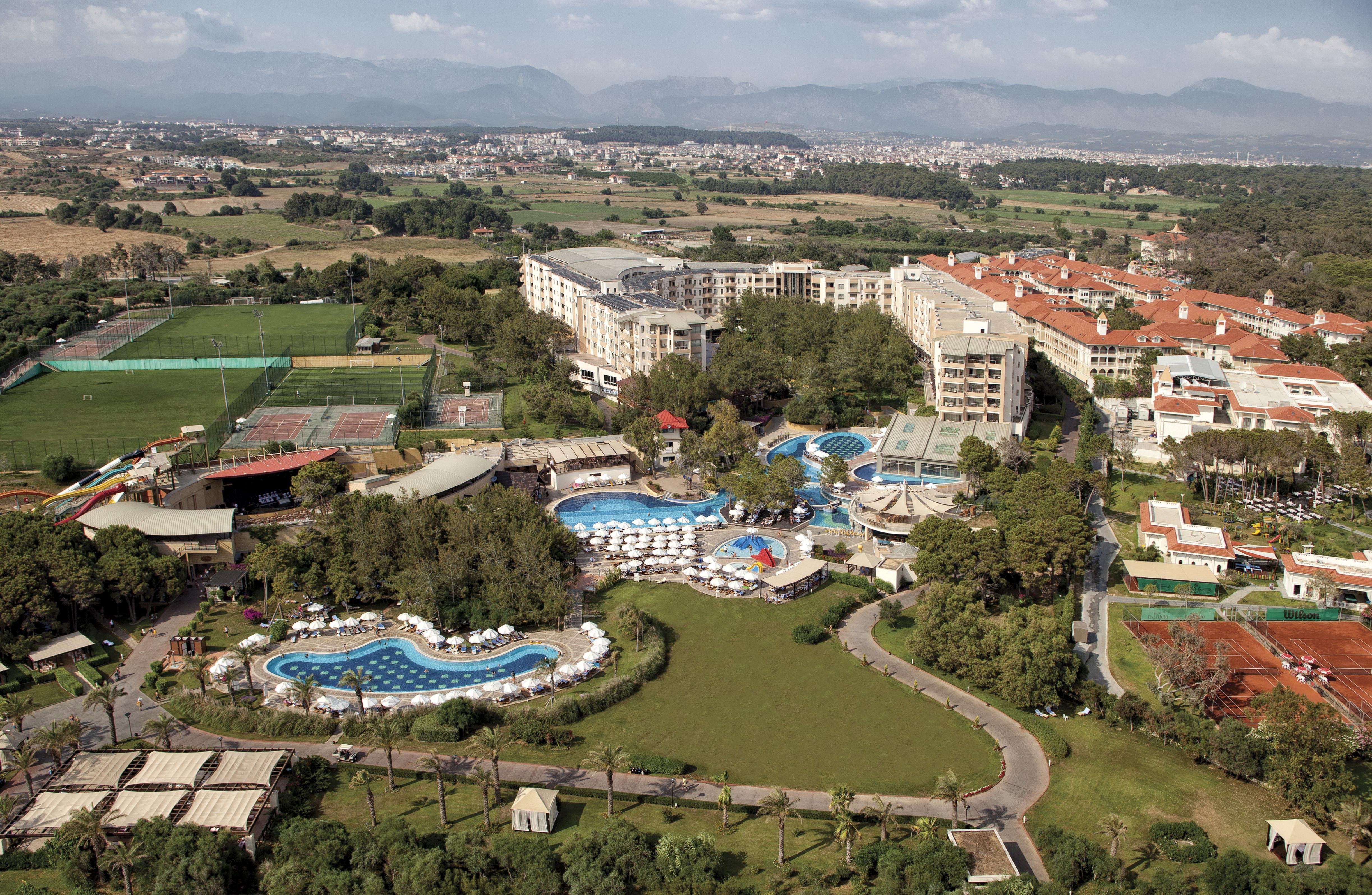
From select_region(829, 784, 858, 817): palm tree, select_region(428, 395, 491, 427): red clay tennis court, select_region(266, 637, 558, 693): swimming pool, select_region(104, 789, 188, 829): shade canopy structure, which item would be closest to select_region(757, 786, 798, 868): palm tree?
select_region(829, 784, 858, 817): palm tree

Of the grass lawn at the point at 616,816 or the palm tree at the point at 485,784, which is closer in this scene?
the grass lawn at the point at 616,816

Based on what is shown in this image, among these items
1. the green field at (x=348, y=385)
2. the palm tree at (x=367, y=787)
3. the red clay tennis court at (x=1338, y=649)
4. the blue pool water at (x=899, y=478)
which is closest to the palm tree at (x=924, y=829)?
the palm tree at (x=367, y=787)

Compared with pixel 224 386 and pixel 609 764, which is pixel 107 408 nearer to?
pixel 224 386

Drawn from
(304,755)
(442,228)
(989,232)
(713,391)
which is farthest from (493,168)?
(304,755)

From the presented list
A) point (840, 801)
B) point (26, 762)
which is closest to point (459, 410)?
point (26, 762)

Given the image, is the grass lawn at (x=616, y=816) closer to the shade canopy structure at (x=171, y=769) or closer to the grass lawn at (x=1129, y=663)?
the shade canopy structure at (x=171, y=769)

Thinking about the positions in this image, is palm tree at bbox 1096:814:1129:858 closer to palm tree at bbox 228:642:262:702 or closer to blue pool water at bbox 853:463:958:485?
palm tree at bbox 228:642:262:702
